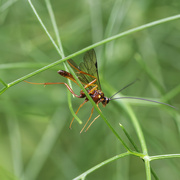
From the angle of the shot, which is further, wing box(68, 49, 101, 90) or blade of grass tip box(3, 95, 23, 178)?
blade of grass tip box(3, 95, 23, 178)

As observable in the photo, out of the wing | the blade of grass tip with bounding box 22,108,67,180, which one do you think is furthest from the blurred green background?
the wing

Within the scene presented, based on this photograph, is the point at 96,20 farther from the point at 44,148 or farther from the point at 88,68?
the point at 44,148

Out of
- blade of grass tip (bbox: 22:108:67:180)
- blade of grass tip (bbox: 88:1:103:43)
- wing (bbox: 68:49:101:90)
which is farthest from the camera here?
blade of grass tip (bbox: 22:108:67:180)

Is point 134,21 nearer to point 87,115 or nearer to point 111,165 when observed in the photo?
point 87,115

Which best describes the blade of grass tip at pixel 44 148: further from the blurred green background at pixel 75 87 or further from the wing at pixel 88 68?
the wing at pixel 88 68

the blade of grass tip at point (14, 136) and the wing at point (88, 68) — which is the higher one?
the wing at point (88, 68)

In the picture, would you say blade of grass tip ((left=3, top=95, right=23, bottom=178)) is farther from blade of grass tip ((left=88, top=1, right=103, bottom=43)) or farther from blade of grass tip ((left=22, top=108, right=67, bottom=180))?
blade of grass tip ((left=88, top=1, right=103, bottom=43))

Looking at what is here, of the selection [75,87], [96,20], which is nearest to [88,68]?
[96,20]

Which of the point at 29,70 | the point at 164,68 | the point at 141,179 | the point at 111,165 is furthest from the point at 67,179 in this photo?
the point at 164,68

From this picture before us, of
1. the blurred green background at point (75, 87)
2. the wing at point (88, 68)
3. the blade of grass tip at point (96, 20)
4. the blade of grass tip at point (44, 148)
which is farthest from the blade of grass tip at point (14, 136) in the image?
the wing at point (88, 68)
